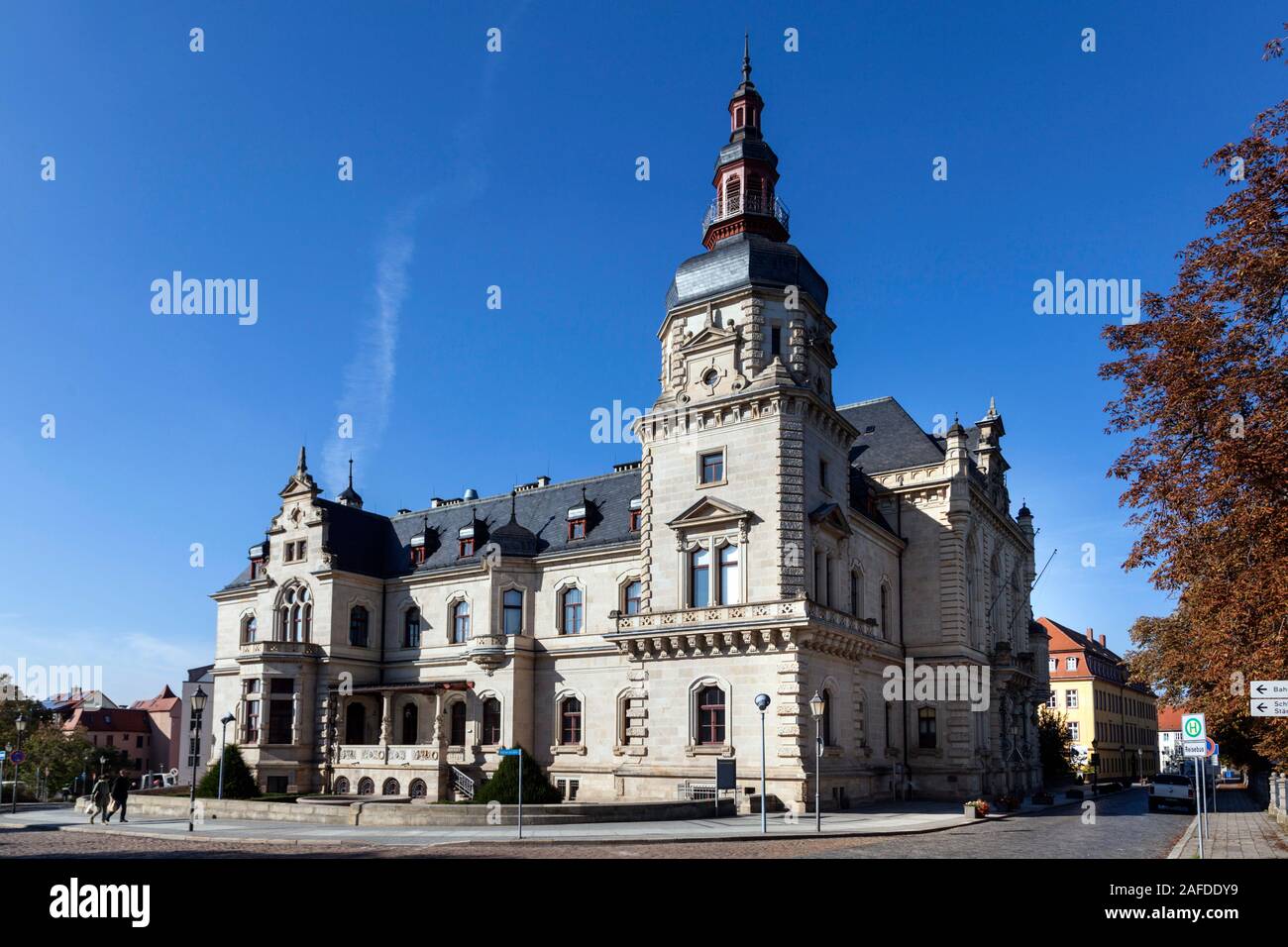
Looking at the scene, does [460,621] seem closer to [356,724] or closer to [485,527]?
[485,527]

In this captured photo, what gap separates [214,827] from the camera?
30.9 metres

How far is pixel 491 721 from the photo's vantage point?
45.7 metres

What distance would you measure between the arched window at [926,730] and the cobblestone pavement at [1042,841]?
21.5 feet

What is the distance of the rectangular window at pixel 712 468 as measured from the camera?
3834 cm

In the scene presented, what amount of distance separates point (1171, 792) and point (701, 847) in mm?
28858

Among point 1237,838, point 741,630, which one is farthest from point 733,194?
point 1237,838

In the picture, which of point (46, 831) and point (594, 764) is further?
point (594, 764)

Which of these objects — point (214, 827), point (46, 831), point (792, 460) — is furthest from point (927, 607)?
point (46, 831)
